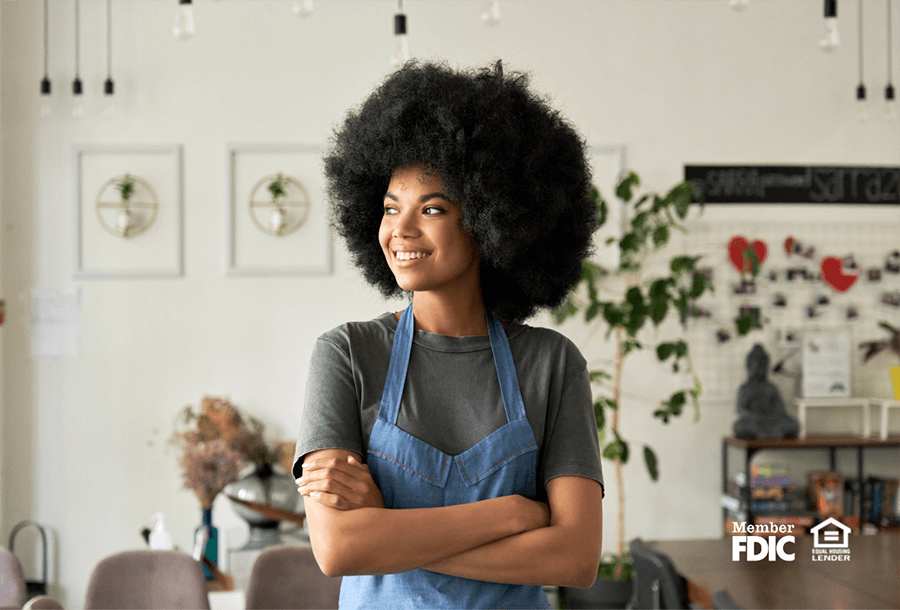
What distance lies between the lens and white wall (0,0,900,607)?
3850 millimetres

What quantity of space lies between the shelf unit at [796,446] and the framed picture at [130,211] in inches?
124

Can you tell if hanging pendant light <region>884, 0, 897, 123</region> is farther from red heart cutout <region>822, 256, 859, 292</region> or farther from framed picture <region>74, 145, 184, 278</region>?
framed picture <region>74, 145, 184, 278</region>

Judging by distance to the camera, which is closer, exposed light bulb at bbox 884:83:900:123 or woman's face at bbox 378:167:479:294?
woman's face at bbox 378:167:479:294

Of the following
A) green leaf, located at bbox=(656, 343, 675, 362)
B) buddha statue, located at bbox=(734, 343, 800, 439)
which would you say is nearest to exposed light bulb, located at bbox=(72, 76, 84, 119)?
green leaf, located at bbox=(656, 343, 675, 362)

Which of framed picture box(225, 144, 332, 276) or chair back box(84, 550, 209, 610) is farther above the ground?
framed picture box(225, 144, 332, 276)

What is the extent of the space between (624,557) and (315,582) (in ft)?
6.20

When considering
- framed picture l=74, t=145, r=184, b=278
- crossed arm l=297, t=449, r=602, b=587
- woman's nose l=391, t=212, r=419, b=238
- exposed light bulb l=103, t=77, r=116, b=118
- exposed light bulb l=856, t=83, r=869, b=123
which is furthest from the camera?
exposed light bulb l=856, t=83, r=869, b=123

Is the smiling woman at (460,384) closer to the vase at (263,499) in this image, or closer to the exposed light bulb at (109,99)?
the vase at (263,499)

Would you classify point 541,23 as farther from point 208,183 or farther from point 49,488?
point 49,488

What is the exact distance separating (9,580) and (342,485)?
2.09 metres

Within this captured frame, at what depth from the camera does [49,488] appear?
383 centimetres

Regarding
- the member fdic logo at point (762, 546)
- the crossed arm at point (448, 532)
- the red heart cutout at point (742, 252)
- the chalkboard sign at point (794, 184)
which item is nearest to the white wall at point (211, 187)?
the chalkboard sign at point (794, 184)

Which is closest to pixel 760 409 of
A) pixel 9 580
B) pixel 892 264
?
pixel 892 264

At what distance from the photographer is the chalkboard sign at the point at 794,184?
164 inches
